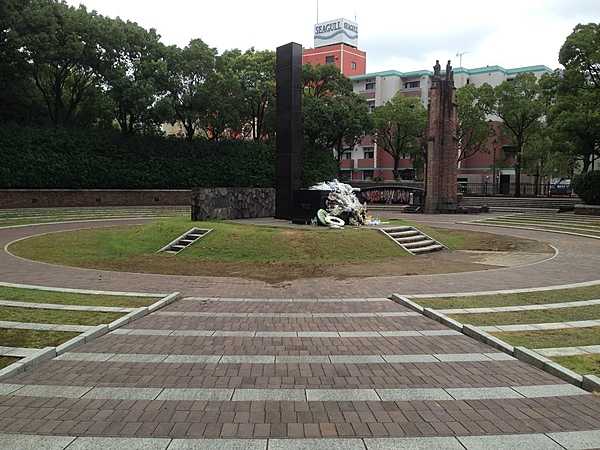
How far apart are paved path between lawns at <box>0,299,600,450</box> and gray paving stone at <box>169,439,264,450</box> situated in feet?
0.05

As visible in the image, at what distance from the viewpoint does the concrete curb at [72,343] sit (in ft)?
18.9

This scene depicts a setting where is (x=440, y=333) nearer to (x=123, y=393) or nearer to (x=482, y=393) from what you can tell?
(x=482, y=393)

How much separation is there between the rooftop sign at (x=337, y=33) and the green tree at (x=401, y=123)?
30.5 meters

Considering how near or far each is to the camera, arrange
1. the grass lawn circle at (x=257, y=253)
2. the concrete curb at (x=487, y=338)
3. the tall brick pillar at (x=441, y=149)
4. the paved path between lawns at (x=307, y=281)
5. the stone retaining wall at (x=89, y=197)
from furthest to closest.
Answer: the tall brick pillar at (x=441, y=149), the stone retaining wall at (x=89, y=197), the grass lawn circle at (x=257, y=253), the paved path between lawns at (x=307, y=281), the concrete curb at (x=487, y=338)

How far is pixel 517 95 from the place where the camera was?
149ft

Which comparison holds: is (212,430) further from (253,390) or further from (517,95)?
(517,95)

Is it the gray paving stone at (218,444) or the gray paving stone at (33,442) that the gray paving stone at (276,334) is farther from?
the gray paving stone at (33,442)

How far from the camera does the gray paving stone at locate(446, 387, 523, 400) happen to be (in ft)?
17.0

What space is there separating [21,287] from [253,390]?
7924mm

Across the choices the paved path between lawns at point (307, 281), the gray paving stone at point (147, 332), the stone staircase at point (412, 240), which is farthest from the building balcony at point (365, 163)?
the gray paving stone at point (147, 332)

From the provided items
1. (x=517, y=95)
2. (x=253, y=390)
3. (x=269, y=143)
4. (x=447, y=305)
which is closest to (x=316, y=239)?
(x=447, y=305)

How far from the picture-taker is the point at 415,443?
4.18m

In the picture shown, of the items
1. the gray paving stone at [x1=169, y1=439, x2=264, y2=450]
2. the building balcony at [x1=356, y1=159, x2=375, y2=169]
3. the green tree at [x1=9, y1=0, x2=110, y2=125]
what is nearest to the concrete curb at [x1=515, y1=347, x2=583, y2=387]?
the gray paving stone at [x1=169, y1=439, x2=264, y2=450]

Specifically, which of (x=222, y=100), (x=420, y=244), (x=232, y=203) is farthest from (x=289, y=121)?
(x=222, y=100)
